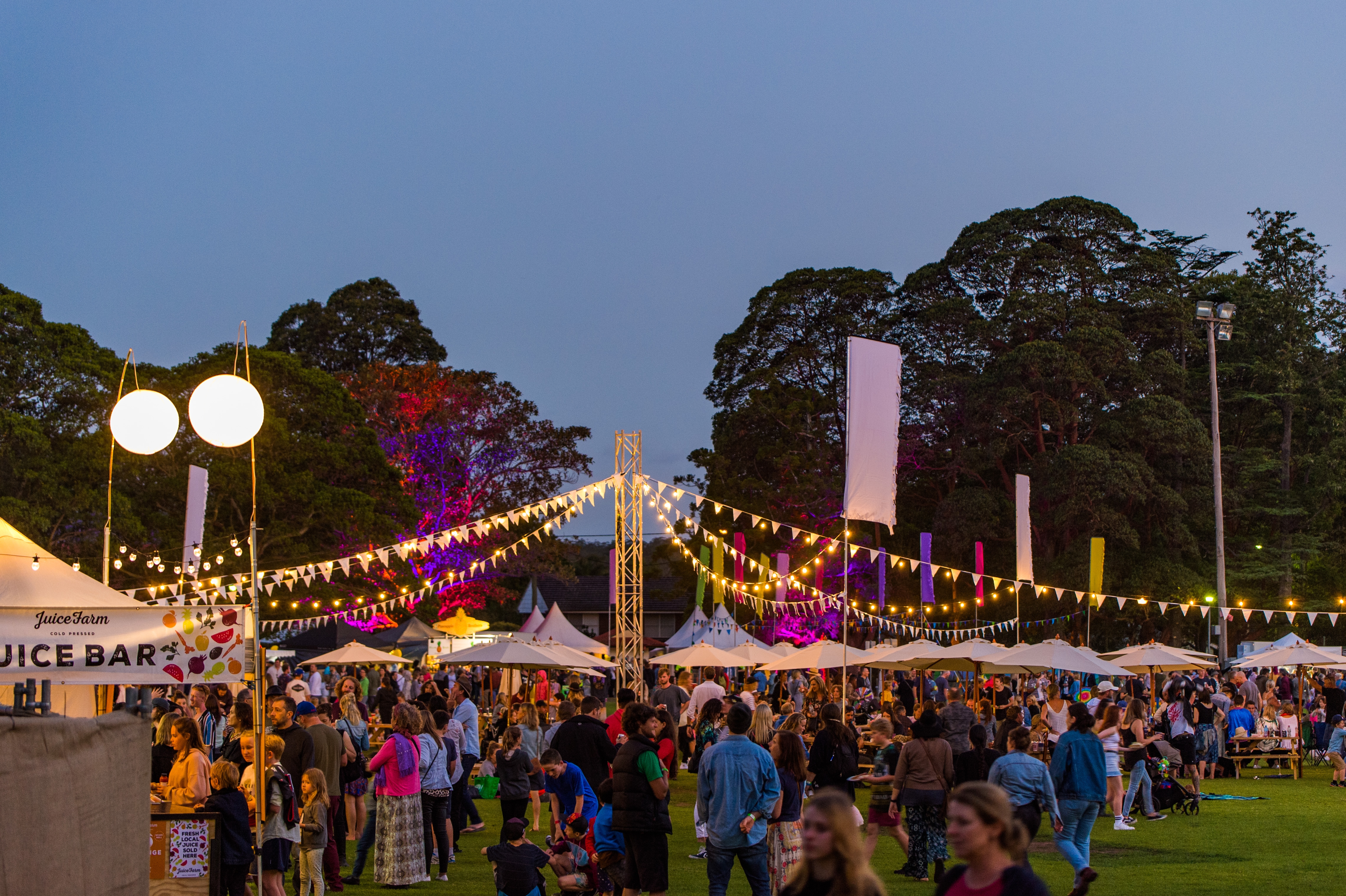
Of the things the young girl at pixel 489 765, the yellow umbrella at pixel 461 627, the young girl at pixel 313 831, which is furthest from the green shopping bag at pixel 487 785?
the yellow umbrella at pixel 461 627

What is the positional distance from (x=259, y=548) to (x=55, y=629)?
25.5 m

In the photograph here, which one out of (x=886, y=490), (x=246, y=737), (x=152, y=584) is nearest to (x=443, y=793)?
(x=246, y=737)

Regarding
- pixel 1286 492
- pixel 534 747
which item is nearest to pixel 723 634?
pixel 1286 492

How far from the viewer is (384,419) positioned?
42.2 metres

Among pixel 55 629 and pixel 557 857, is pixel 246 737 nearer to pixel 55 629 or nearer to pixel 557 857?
pixel 55 629

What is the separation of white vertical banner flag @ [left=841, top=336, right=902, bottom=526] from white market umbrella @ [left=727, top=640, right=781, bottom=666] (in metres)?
10.5

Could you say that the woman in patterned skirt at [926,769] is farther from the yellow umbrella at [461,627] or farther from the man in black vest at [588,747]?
the yellow umbrella at [461,627]

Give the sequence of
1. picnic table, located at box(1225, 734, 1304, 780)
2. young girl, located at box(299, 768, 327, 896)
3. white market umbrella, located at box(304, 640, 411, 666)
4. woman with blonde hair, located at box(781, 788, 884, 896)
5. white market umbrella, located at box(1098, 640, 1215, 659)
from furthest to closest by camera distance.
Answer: white market umbrella, located at box(304, 640, 411, 666), white market umbrella, located at box(1098, 640, 1215, 659), picnic table, located at box(1225, 734, 1304, 780), young girl, located at box(299, 768, 327, 896), woman with blonde hair, located at box(781, 788, 884, 896)

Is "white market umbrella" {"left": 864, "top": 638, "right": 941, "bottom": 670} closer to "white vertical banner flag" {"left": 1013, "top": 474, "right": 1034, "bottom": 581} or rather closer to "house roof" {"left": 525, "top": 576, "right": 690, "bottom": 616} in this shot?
"white vertical banner flag" {"left": 1013, "top": 474, "right": 1034, "bottom": 581}

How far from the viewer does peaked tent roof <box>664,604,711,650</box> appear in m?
34.4

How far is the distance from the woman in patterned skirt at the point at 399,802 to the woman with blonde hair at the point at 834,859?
633cm

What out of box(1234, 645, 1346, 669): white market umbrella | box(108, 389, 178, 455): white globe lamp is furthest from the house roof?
box(108, 389, 178, 455): white globe lamp

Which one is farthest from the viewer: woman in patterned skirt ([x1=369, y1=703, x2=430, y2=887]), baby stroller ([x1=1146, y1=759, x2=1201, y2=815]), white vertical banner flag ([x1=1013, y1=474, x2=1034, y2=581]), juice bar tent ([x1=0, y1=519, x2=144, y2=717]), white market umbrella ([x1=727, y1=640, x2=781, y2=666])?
white vertical banner flag ([x1=1013, y1=474, x2=1034, y2=581])

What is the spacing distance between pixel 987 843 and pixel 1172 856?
365 inches
